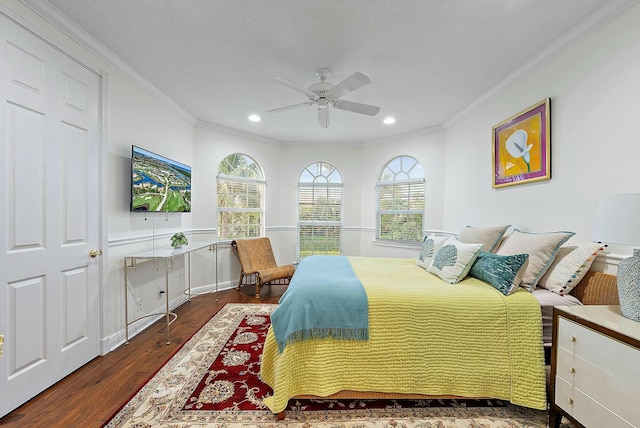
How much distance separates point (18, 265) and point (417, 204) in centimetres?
453

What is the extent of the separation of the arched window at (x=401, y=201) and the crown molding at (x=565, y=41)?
1.62 meters

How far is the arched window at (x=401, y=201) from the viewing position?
4406 mm

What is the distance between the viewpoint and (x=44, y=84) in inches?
70.2

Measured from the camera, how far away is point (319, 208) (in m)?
5.03

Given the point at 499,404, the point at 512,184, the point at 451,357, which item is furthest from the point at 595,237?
the point at 512,184

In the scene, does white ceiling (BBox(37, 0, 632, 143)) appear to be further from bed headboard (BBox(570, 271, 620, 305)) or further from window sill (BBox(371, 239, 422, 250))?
window sill (BBox(371, 239, 422, 250))

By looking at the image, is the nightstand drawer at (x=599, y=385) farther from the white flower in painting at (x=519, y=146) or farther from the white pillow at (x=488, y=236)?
the white flower in painting at (x=519, y=146)

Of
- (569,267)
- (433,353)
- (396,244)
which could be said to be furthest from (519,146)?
(396,244)

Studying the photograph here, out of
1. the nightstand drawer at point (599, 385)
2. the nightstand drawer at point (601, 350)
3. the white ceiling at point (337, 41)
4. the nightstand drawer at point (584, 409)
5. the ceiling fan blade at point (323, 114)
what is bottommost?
the nightstand drawer at point (584, 409)

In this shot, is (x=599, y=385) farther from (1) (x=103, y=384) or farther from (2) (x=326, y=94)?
(1) (x=103, y=384)

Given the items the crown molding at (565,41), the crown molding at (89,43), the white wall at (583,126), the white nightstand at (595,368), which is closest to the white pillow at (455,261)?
the white nightstand at (595,368)

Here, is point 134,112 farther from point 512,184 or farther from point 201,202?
point 512,184

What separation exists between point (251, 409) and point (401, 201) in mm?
3790

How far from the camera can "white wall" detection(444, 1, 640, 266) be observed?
5.45 ft
